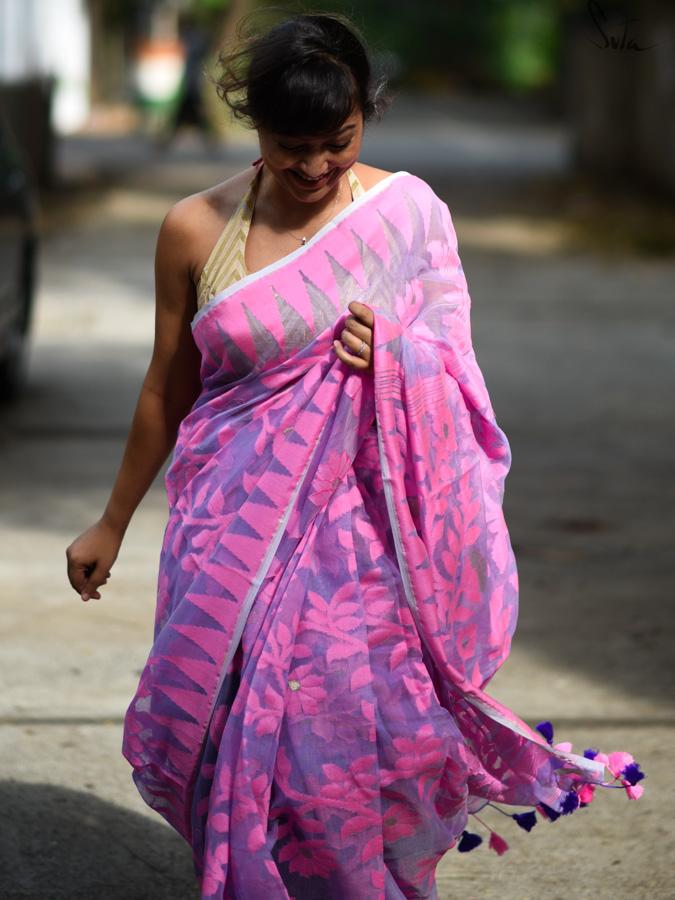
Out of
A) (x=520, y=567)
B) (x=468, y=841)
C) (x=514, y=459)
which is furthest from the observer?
(x=514, y=459)

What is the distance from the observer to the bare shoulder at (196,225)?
2820 mm

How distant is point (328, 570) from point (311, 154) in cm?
67

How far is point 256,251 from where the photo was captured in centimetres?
279

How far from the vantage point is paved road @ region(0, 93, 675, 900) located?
3.61m

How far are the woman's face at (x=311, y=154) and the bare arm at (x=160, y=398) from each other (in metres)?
0.21

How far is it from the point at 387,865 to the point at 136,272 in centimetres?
1048

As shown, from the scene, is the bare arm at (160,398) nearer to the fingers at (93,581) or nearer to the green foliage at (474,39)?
the fingers at (93,581)

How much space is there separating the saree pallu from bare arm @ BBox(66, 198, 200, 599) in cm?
13

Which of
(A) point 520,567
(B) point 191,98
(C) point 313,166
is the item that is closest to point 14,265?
(A) point 520,567

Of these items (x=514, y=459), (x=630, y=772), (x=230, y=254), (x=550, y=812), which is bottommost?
(x=514, y=459)

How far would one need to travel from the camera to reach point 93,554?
3.10 metres

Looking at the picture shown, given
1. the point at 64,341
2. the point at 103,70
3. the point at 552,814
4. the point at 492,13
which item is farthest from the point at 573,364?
the point at 492,13

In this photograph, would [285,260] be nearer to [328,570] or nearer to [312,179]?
[312,179]

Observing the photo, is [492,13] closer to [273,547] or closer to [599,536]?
[599,536]
